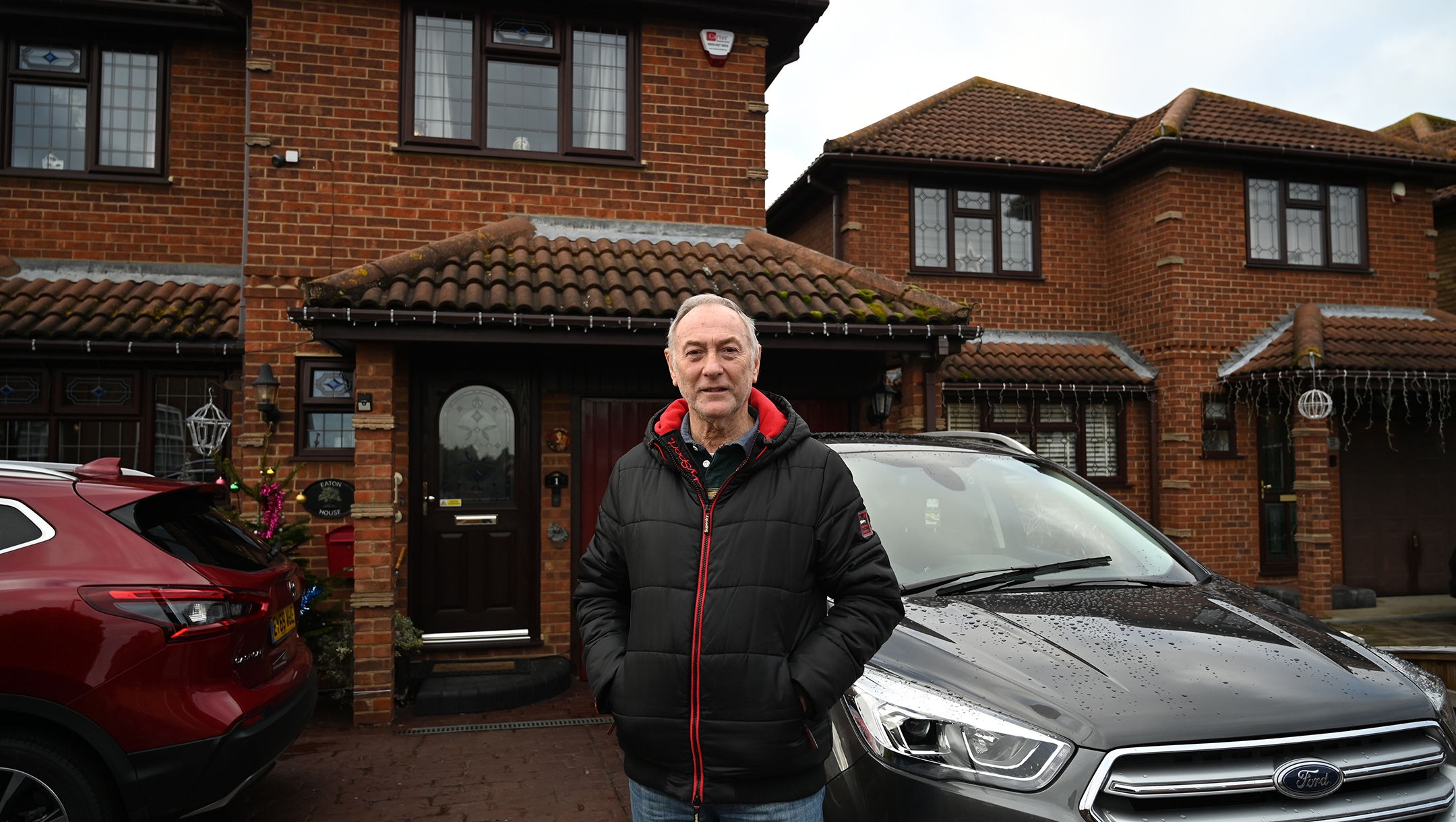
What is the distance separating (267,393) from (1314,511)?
11209mm

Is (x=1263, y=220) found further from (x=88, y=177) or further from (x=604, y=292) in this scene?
(x=88, y=177)

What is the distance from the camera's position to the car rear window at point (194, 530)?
3.68 meters

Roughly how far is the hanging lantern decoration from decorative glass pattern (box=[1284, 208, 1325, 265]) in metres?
12.9

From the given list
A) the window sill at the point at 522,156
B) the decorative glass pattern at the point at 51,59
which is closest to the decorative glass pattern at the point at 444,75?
the window sill at the point at 522,156

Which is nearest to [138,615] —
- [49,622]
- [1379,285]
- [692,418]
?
[49,622]

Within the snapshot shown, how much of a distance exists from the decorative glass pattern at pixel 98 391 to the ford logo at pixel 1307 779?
8776 millimetres

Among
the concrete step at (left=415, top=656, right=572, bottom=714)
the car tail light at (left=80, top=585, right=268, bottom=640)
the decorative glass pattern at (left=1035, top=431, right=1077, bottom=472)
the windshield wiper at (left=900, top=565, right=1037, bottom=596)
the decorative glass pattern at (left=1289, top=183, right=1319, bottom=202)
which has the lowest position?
the concrete step at (left=415, top=656, right=572, bottom=714)

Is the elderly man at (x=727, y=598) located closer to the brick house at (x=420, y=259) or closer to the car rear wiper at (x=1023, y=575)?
the car rear wiper at (x=1023, y=575)

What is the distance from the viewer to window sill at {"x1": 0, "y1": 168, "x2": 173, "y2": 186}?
7.99 m

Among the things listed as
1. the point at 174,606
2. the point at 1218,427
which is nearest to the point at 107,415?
the point at 174,606

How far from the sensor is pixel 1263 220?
11719 mm

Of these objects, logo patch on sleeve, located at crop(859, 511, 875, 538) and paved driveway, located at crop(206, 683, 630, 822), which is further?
paved driveway, located at crop(206, 683, 630, 822)

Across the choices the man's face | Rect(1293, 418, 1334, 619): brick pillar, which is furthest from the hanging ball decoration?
the man's face

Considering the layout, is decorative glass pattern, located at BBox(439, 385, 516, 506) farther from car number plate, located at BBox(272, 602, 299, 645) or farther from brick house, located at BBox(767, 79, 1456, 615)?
brick house, located at BBox(767, 79, 1456, 615)
